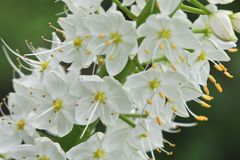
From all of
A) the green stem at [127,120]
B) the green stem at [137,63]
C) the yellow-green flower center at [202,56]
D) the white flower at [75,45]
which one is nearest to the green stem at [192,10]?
the yellow-green flower center at [202,56]

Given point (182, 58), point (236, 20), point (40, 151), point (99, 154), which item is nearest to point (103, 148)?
point (99, 154)

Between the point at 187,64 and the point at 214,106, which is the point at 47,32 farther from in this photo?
the point at 187,64

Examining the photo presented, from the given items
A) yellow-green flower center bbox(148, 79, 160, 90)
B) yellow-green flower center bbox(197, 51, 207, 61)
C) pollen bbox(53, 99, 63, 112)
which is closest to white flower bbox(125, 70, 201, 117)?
yellow-green flower center bbox(148, 79, 160, 90)

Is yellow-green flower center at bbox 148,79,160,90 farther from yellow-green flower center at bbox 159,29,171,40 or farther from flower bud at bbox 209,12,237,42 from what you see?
flower bud at bbox 209,12,237,42

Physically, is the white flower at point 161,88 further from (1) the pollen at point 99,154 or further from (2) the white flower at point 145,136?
(1) the pollen at point 99,154

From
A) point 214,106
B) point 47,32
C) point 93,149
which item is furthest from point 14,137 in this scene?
point 214,106

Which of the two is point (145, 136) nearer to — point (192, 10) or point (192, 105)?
point (192, 10)

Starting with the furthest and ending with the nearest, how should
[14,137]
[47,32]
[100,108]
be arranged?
[47,32]
[14,137]
[100,108]
